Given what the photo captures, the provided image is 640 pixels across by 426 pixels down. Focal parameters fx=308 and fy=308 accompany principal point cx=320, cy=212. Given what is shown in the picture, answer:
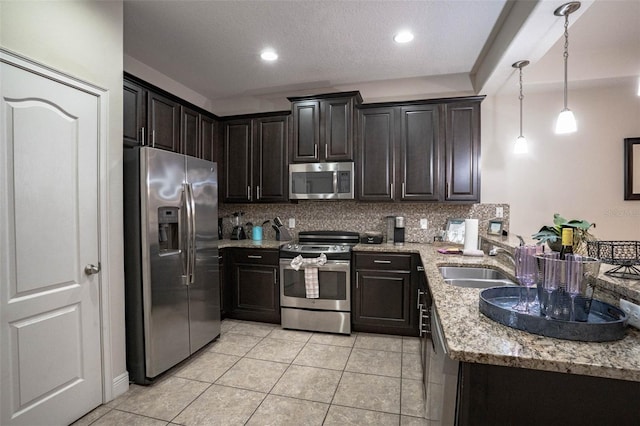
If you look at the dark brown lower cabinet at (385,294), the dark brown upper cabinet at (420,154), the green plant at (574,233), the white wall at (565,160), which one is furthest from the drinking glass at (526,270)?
the white wall at (565,160)

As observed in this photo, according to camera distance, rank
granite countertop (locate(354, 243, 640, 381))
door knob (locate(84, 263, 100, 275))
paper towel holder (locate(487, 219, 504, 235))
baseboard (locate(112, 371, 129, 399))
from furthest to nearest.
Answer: paper towel holder (locate(487, 219, 504, 235)), baseboard (locate(112, 371, 129, 399)), door knob (locate(84, 263, 100, 275)), granite countertop (locate(354, 243, 640, 381))

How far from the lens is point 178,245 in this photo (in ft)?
8.34

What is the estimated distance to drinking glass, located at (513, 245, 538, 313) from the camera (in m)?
1.21

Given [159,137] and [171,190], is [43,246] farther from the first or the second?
[159,137]

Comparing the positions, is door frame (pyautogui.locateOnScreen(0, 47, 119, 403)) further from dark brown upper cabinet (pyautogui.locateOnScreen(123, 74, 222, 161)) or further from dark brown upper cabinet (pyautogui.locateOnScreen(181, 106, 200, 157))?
dark brown upper cabinet (pyautogui.locateOnScreen(181, 106, 200, 157))

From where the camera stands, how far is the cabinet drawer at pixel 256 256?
343 cm

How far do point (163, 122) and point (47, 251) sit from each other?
1.70 metres

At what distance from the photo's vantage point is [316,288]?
3.24 metres

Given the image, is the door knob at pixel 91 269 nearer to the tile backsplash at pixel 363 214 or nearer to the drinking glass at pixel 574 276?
the tile backsplash at pixel 363 214

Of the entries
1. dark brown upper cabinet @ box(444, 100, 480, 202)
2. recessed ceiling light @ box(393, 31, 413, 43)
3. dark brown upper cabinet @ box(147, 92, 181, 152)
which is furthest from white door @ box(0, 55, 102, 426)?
dark brown upper cabinet @ box(444, 100, 480, 202)

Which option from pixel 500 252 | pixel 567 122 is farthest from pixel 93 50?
pixel 500 252

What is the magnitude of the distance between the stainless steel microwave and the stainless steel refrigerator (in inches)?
43.8

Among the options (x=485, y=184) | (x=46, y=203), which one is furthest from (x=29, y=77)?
(x=485, y=184)

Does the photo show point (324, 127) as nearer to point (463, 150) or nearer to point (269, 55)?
point (269, 55)
